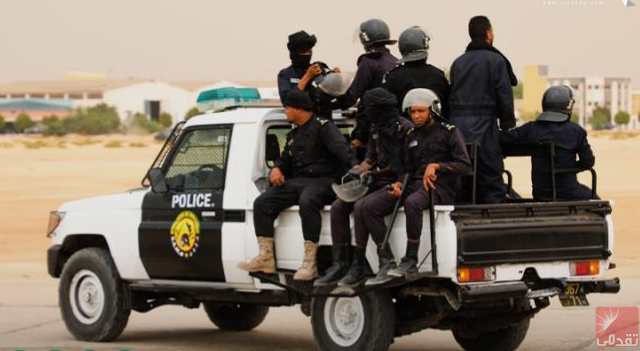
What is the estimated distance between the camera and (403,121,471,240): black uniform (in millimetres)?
10547

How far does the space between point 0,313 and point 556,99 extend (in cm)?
686

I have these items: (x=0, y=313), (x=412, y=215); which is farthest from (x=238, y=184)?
(x=0, y=313)

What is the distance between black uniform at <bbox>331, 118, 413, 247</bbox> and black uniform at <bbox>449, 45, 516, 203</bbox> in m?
0.59

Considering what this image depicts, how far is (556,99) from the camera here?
1186 centimetres

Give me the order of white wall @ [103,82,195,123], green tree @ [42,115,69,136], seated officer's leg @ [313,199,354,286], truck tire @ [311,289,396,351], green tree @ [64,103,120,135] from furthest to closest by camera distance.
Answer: white wall @ [103,82,195,123]
green tree @ [64,103,120,135]
green tree @ [42,115,69,136]
seated officer's leg @ [313,199,354,286]
truck tire @ [311,289,396,351]

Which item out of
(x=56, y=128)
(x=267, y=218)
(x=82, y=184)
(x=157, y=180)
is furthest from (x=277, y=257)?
(x=56, y=128)

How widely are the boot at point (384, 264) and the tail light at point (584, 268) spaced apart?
1.49m

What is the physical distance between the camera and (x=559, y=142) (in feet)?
38.8

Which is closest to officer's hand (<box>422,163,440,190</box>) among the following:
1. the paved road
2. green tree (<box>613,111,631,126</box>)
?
the paved road

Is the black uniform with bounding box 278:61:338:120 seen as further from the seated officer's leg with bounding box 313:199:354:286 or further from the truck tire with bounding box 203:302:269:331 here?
the truck tire with bounding box 203:302:269:331

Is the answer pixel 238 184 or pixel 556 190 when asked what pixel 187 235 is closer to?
pixel 238 184

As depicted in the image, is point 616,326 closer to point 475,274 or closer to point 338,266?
Result: point 475,274

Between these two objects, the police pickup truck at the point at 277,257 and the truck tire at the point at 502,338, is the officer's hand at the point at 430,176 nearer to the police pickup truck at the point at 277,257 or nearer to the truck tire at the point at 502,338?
the police pickup truck at the point at 277,257

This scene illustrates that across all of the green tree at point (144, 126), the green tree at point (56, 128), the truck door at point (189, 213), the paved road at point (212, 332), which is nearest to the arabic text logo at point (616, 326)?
the paved road at point (212, 332)
